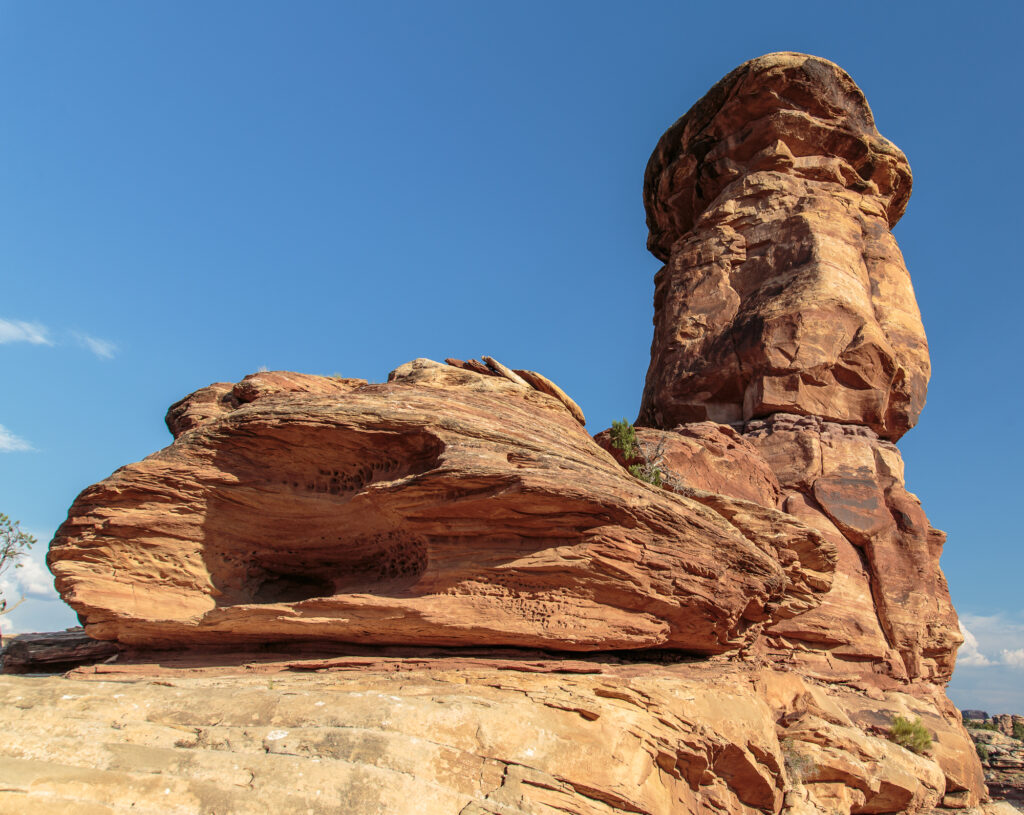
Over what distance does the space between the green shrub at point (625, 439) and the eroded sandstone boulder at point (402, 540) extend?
17.1ft

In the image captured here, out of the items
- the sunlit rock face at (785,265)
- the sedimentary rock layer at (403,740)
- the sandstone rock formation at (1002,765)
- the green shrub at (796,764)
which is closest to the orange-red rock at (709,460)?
the sunlit rock face at (785,265)

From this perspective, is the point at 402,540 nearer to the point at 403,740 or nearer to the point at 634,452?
the point at 403,740

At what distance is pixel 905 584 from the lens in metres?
19.7

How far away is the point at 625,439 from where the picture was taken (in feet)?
59.8

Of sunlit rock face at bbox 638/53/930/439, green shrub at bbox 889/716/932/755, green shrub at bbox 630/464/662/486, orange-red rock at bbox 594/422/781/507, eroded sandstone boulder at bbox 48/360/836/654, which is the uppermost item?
sunlit rock face at bbox 638/53/930/439

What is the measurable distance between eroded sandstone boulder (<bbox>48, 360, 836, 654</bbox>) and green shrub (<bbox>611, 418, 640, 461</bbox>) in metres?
5.22

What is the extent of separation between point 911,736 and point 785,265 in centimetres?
1482

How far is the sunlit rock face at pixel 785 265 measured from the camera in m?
22.9

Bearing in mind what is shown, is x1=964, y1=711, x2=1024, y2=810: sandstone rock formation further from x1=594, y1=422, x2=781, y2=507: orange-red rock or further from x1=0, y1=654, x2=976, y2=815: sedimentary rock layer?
x1=0, y1=654, x2=976, y2=815: sedimentary rock layer

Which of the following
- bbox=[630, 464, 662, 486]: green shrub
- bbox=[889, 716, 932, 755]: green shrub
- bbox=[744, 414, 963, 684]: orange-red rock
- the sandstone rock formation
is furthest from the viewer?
the sandstone rock formation

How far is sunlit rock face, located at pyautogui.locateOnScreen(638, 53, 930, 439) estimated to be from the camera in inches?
901

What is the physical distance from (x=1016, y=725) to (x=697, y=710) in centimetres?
4604

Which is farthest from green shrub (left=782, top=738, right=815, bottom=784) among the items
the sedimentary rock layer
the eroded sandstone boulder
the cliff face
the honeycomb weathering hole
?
the honeycomb weathering hole

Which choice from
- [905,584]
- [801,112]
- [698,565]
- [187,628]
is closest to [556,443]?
[698,565]
